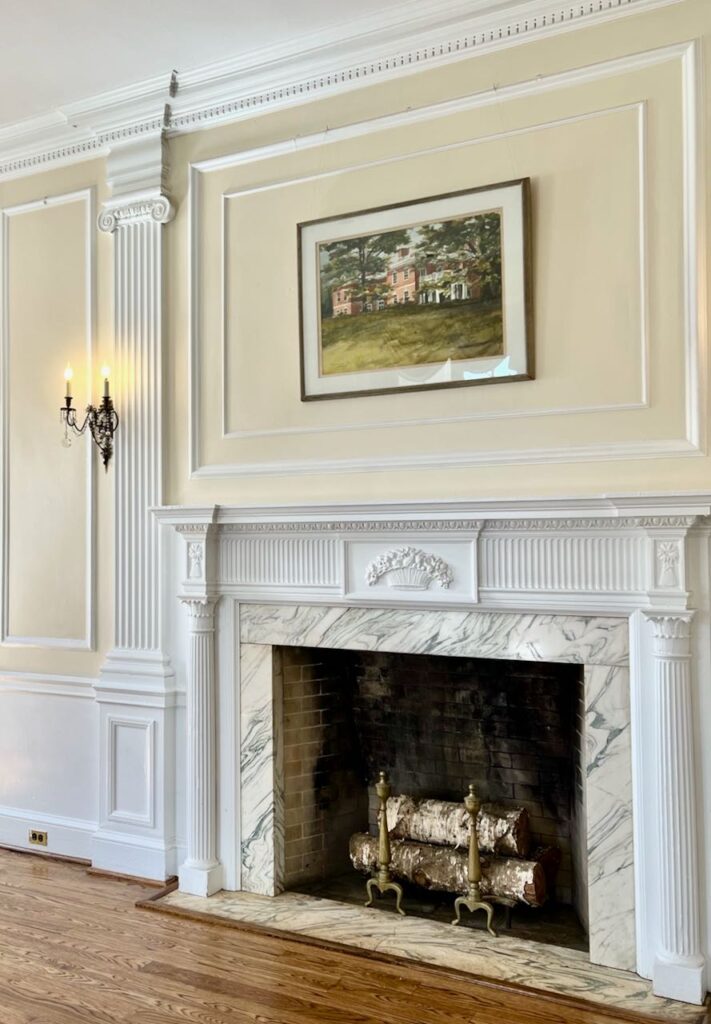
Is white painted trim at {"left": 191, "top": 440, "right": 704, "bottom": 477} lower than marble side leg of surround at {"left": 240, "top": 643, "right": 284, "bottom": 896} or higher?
higher

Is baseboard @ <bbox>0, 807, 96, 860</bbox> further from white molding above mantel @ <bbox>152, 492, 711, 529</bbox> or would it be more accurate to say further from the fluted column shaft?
white molding above mantel @ <bbox>152, 492, 711, 529</bbox>

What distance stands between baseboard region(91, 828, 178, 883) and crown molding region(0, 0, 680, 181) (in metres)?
2.93

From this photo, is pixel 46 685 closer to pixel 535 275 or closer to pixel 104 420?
pixel 104 420

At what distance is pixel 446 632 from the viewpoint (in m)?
3.03

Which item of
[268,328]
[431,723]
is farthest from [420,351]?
[431,723]

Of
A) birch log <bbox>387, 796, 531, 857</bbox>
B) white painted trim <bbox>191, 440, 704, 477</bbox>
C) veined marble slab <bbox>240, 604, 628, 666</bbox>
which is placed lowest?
birch log <bbox>387, 796, 531, 857</bbox>

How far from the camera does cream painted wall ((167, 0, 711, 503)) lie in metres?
2.73

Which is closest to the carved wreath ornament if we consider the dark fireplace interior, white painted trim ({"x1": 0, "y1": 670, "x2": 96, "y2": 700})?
the dark fireplace interior

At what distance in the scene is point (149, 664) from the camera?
361cm

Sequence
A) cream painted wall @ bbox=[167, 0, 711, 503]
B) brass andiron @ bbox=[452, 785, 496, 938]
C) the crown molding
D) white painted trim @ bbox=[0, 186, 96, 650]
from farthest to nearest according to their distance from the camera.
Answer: white painted trim @ bbox=[0, 186, 96, 650] → brass andiron @ bbox=[452, 785, 496, 938] → the crown molding → cream painted wall @ bbox=[167, 0, 711, 503]

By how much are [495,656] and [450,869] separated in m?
0.89

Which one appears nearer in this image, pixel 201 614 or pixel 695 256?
pixel 695 256

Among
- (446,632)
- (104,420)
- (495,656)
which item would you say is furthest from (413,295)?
(104,420)

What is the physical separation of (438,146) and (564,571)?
156 centimetres
